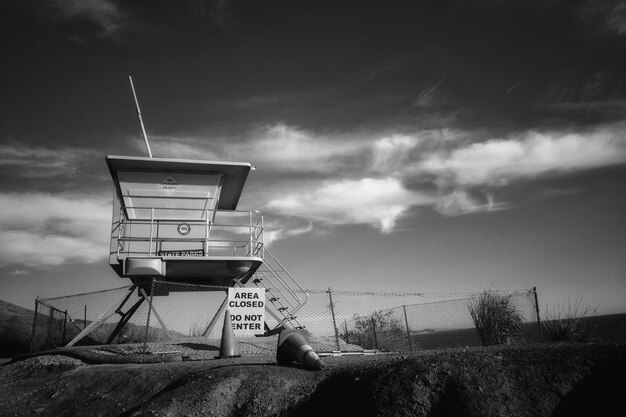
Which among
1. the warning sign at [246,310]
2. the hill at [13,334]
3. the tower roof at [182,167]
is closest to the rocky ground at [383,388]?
the warning sign at [246,310]

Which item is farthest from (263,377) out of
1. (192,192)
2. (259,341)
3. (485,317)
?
(192,192)

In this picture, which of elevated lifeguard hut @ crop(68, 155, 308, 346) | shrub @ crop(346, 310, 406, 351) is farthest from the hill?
shrub @ crop(346, 310, 406, 351)

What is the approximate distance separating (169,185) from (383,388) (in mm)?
12074

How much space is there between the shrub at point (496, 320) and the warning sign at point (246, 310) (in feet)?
21.3

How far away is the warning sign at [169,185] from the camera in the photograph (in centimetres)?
1534

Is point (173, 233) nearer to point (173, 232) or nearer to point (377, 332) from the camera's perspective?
point (173, 232)

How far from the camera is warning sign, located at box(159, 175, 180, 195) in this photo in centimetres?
1534

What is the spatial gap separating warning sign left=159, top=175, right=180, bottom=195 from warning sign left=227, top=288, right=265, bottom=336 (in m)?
5.01

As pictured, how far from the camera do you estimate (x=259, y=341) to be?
13398 millimetres

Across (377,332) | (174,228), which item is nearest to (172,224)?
(174,228)

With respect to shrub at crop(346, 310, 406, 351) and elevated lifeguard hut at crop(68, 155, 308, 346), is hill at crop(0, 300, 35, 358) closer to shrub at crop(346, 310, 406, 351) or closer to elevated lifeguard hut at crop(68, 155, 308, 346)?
elevated lifeguard hut at crop(68, 155, 308, 346)

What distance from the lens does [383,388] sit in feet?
17.4

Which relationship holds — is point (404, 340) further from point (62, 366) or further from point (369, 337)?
point (62, 366)

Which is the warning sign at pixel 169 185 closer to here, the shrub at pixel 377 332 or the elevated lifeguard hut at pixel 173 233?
the elevated lifeguard hut at pixel 173 233
